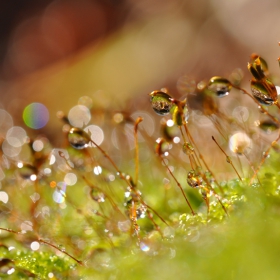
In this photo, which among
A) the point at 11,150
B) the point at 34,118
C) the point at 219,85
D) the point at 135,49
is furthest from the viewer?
the point at 135,49

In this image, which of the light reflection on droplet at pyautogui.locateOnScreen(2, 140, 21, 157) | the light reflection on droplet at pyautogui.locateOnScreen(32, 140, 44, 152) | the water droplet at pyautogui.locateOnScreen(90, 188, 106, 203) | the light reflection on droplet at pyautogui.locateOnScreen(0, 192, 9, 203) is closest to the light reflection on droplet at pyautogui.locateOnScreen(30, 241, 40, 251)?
the water droplet at pyautogui.locateOnScreen(90, 188, 106, 203)

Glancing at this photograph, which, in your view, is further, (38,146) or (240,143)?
(38,146)

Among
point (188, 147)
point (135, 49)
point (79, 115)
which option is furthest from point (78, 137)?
point (135, 49)

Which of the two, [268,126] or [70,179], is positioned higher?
[70,179]

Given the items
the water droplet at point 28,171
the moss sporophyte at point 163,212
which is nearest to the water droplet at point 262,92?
the moss sporophyte at point 163,212

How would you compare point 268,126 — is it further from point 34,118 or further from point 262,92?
point 34,118

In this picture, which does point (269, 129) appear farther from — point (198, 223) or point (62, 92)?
point (62, 92)
